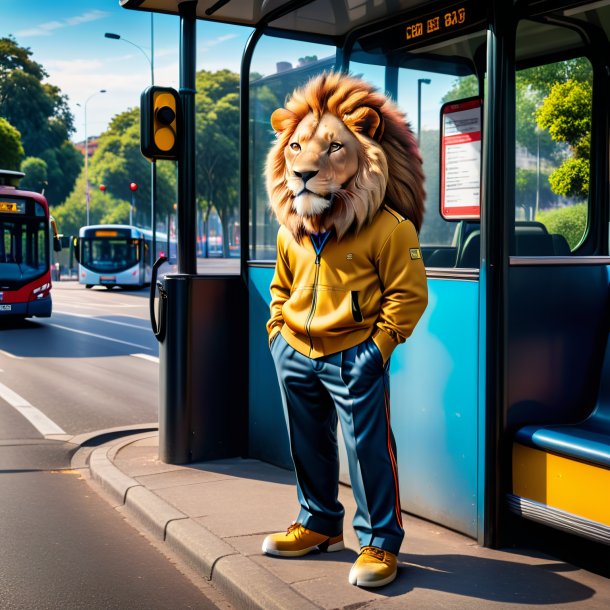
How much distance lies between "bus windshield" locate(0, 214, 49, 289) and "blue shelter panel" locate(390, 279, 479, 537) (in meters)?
15.3

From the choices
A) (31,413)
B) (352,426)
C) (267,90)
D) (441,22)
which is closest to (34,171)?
(31,413)

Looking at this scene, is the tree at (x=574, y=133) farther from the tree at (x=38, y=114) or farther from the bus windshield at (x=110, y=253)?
the tree at (x=38, y=114)

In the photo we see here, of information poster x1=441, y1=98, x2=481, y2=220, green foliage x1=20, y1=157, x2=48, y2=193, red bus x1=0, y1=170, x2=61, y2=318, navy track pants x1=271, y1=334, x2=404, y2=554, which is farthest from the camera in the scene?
green foliage x1=20, y1=157, x2=48, y2=193

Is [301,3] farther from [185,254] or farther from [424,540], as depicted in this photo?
[424,540]

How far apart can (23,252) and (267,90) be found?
46.7 feet

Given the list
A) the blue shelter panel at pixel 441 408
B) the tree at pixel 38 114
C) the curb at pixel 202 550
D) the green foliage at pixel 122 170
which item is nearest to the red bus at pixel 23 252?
the curb at pixel 202 550

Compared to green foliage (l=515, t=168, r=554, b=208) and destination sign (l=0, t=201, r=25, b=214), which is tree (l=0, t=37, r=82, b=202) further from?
green foliage (l=515, t=168, r=554, b=208)

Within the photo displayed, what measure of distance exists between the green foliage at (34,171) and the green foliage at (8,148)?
48.5 feet

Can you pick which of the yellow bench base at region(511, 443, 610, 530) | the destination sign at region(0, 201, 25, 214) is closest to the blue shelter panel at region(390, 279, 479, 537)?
the yellow bench base at region(511, 443, 610, 530)

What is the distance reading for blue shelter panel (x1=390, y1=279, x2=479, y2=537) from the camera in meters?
4.43

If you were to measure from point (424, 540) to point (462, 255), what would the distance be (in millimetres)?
1711

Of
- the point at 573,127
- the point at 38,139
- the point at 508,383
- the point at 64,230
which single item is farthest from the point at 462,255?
the point at 64,230

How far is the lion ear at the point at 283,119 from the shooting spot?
4.06 meters

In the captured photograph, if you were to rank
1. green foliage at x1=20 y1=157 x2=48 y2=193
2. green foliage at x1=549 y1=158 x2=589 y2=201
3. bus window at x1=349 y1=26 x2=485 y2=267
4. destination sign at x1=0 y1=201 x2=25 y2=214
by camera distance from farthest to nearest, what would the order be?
1. green foliage at x1=20 y1=157 x2=48 y2=193
2. destination sign at x1=0 y1=201 x2=25 y2=214
3. bus window at x1=349 y1=26 x2=485 y2=267
4. green foliage at x1=549 y1=158 x2=589 y2=201
